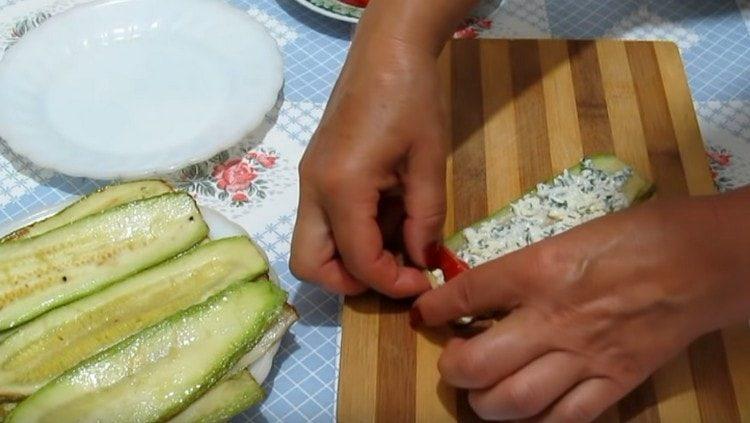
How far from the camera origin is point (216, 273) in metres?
1.19

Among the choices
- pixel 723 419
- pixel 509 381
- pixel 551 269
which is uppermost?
pixel 551 269

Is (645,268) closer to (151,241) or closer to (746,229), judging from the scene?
(746,229)

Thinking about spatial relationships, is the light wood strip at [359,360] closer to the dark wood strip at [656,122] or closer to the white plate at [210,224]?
the white plate at [210,224]

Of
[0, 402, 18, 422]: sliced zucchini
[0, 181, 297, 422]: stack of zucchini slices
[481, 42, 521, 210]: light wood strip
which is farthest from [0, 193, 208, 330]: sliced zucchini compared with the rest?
[481, 42, 521, 210]: light wood strip

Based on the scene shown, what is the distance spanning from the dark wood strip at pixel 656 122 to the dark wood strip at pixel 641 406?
1.10 ft

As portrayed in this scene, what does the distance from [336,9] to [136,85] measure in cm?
39

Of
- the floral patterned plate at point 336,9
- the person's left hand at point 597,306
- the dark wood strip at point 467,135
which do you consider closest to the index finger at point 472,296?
the person's left hand at point 597,306

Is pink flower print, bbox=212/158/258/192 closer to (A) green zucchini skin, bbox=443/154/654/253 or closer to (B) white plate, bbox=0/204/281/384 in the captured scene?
(B) white plate, bbox=0/204/281/384

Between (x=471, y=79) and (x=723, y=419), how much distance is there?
2.32 feet

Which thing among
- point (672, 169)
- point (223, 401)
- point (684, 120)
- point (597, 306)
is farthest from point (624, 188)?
point (223, 401)

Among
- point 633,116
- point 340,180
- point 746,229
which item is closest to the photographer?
point 746,229

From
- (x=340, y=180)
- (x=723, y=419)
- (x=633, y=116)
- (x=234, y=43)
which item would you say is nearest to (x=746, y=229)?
(x=723, y=419)

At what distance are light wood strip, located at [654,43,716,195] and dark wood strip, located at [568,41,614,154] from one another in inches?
4.4

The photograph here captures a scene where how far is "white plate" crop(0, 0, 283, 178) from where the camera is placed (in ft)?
4.67
